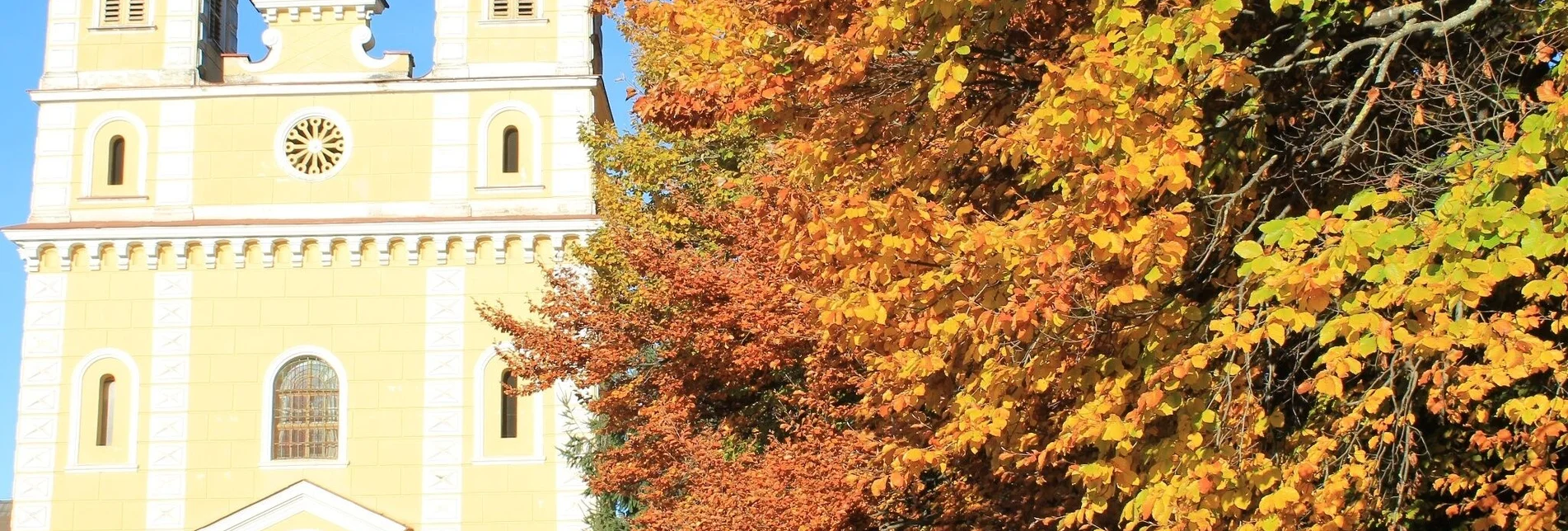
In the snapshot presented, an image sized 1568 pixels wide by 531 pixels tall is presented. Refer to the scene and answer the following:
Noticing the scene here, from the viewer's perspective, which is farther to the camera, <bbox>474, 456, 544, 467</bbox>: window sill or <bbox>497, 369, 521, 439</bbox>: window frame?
<bbox>497, 369, 521, 439</bbox>: window frame

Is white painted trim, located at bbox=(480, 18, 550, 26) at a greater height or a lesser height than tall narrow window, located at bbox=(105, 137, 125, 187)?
greater

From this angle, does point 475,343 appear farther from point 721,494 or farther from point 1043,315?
point 1043,315

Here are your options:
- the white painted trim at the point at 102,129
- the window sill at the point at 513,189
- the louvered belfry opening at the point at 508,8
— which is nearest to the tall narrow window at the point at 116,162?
the white painted trim at the point at 102,129

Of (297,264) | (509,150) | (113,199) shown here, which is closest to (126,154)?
(113,199)

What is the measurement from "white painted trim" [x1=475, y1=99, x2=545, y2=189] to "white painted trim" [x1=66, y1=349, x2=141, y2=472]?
663 centimetres

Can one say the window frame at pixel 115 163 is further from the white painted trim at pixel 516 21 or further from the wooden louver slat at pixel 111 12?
the white painted trim at pixel 516 21

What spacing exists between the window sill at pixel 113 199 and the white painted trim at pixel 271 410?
3875 millimetres

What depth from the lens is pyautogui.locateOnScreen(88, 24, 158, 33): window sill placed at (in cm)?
3062

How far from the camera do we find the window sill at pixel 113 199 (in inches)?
1180

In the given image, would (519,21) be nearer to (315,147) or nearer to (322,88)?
(322,88)

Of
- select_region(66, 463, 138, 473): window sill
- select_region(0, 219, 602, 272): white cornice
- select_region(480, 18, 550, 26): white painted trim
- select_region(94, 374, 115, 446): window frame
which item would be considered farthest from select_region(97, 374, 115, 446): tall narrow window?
select_region(480, 18, 550, 26): white painted trim

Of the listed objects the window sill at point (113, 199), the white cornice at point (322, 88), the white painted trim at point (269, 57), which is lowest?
the window sill at point (113, 199)

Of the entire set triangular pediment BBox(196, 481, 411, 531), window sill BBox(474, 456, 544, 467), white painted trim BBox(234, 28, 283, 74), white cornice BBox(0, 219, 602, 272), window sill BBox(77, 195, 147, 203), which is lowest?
triangular pediment BBox(196, 481, 411, 531)

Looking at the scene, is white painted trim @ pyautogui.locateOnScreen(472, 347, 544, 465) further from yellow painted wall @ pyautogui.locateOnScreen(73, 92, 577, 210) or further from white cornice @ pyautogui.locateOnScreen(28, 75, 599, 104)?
white cornice @ pyautogui.locateOnScreen(28, 75, 599, 104)
